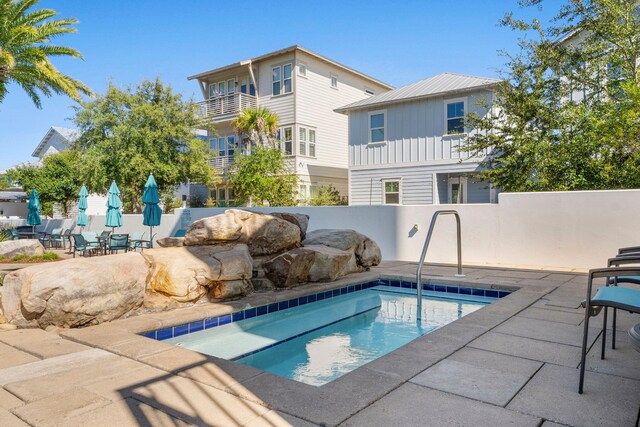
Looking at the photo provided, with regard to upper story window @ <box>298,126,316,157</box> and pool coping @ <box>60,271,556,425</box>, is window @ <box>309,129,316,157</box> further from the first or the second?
pool coping @ <box>60,271,556,425</box>

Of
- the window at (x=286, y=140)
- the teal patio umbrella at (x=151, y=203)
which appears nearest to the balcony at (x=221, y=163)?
the window at (x=286, y=140)

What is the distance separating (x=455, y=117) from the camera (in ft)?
49.2

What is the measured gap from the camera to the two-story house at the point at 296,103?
1905cm

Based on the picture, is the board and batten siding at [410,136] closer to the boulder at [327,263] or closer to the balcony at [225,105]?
the balcony at [225,105]

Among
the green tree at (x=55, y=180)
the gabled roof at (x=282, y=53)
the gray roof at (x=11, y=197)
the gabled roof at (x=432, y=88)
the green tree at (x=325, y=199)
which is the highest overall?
the gabled roof at (x=282, y=53)

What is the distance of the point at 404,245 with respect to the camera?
33.1ft

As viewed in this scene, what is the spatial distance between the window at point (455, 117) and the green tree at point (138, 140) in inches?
423

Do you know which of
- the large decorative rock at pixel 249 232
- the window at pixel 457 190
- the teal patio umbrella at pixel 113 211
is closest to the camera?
the large decorative rock at pixel 249 232

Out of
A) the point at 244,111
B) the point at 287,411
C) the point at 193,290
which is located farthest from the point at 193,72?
the point at 287,411

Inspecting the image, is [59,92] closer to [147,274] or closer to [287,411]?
[147,274]

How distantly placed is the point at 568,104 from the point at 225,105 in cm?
1503

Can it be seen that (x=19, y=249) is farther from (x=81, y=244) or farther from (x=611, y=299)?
(x=611, y=299)

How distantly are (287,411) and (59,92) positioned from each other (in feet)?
39.4

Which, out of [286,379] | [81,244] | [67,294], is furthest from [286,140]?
[286,379]
